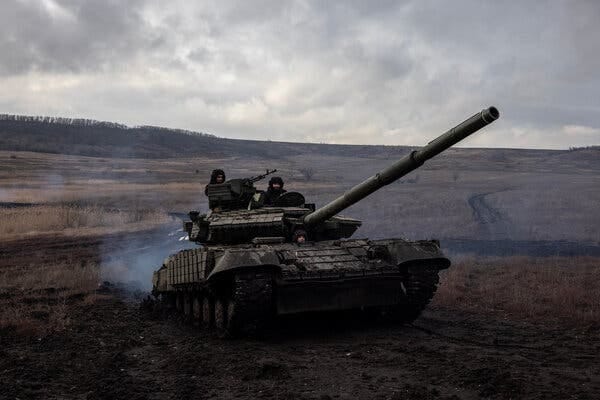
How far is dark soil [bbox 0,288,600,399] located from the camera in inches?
317

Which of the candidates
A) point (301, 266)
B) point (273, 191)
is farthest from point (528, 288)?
point (301, 266)

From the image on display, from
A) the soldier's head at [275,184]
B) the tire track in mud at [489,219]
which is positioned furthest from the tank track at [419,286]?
the tire track in mud at [489,219]

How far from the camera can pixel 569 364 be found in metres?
9.07

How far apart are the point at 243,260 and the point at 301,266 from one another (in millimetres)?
1033

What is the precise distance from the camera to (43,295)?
16344 mm

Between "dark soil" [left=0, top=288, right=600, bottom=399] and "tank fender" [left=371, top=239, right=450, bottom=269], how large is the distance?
3.71 ft

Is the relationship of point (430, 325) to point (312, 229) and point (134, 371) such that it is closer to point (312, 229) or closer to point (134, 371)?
point (312, 229)

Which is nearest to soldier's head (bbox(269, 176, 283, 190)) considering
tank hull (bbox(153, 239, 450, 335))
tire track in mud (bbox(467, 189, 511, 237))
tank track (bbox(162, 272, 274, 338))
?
tank hull (bbox(153, 239, 450, 335))

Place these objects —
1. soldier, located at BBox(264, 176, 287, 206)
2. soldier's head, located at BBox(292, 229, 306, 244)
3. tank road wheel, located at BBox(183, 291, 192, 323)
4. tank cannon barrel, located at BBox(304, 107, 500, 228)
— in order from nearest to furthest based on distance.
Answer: tank cannon barrel, located at BBox(304, 107, 500, 228) → soldier's head, located at BBox(292, 229, 306, 244) → tank road wheel, located at BBox(183, 291, 192, 323) → soldier, located at BBox(264, 176, 287, 206)

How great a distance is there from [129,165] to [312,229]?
64.8 meters

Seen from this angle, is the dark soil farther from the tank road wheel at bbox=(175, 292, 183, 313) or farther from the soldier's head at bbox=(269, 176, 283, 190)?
the soldier's head at bbox=(269, 176, 283, 190)

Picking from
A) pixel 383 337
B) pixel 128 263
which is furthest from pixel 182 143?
pixel 383 337

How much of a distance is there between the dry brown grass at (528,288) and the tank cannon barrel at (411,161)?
3823 mm

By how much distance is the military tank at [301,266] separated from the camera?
10.9 metres
